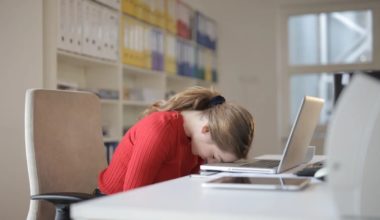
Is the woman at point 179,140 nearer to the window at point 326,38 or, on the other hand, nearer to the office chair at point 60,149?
the office chair at point 60,149

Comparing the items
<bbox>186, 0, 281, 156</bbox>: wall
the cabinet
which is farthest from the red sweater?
<bbox>186, 0, 281, 156</bbox>: wall

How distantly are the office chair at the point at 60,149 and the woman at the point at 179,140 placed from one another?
0.45 ft

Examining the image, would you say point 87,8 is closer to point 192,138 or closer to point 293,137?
point 192,138

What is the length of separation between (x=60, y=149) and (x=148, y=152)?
0.42 meters

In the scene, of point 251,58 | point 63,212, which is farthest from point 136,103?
point 63,212

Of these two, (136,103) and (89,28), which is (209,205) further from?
(136,103)

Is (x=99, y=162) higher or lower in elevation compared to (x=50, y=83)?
lower

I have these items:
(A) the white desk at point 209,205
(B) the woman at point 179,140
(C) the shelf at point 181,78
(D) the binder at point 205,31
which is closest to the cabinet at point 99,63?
(C) the shelf at point 181,78

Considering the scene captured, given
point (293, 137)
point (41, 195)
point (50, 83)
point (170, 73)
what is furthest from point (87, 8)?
point (293, 137)

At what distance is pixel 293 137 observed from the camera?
150cm

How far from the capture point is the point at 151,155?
60.6 inches

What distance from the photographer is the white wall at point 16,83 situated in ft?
8.86

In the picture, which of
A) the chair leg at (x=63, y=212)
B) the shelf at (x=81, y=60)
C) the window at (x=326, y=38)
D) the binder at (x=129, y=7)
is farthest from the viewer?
the window at (x=326, y=38)

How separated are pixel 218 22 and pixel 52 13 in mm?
3129
